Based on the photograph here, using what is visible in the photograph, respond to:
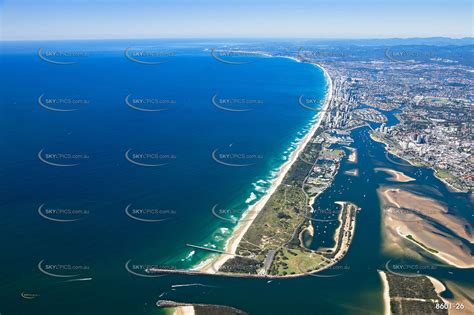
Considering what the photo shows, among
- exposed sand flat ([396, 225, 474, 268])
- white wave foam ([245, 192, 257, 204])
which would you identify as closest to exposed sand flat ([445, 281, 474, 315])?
exposed sand flat ([396, 225, 474, 268])

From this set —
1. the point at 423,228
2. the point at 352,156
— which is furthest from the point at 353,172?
the point at 423,228

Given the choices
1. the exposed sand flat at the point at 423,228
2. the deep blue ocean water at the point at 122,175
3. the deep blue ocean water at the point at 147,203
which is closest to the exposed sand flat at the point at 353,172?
the deep blue ocean water at the point at 147,203

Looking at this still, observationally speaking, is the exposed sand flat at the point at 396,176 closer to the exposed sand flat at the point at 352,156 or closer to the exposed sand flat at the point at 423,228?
the exposed sand flat at the point at 423,228

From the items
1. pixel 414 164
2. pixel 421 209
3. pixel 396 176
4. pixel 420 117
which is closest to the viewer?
pixel 421 209

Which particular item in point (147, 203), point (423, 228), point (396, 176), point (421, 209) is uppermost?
point (147, 203)

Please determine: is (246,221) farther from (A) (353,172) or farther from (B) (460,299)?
(A) (353,172)

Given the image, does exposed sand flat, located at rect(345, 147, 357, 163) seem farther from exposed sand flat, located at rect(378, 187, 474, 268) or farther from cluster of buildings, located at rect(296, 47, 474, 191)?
exposed sand flat, located at rect(378, 187, 474, 268)

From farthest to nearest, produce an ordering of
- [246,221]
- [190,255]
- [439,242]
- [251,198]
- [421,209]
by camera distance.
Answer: [251,198] → [421,209] → [246,221] → [439,242] → [190,255]
